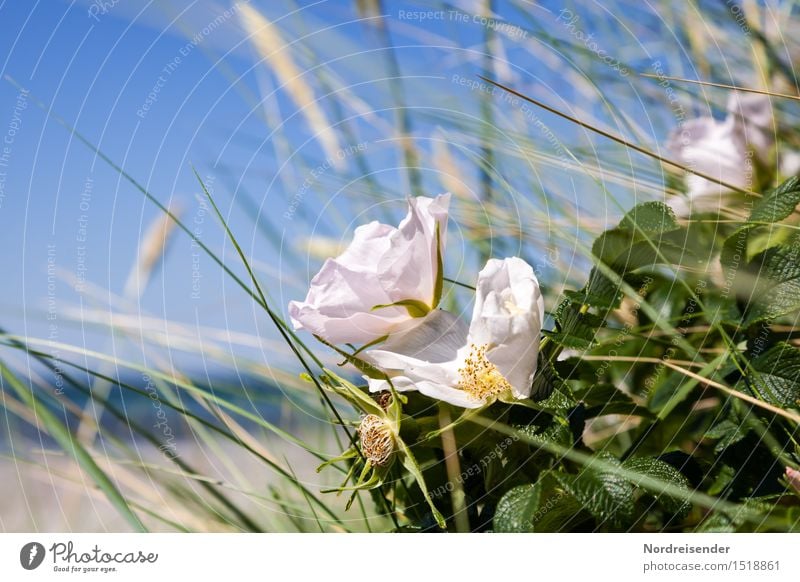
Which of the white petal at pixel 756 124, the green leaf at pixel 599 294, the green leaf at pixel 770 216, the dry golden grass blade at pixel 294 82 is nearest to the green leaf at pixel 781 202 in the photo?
the green leaf at pixel 770 216

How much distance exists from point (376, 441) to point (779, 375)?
251 mm

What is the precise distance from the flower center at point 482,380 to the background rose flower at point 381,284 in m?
0.05

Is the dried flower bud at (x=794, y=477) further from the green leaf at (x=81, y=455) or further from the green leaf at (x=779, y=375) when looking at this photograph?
the green leaf at (x=81, y=455)

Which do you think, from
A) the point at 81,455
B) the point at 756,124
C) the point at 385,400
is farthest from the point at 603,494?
the point at 756,124

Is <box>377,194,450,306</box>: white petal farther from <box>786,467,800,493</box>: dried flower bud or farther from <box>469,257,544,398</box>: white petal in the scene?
<box>786,467,800,493</box>: dried flower bud

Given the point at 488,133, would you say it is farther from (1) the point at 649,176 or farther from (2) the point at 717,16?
(2) the point at 717,16

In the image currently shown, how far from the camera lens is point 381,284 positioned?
0.49 m

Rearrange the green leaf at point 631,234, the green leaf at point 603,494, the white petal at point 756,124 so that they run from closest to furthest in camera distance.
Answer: the green leaf at point 603,494, the green leaf at point 631,234, the white petal at point 756,124

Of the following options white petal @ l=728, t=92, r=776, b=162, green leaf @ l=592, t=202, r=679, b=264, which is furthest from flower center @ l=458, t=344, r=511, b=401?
white petal @ l=728, t=92, r=776, b=162

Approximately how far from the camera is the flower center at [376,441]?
46 cm
